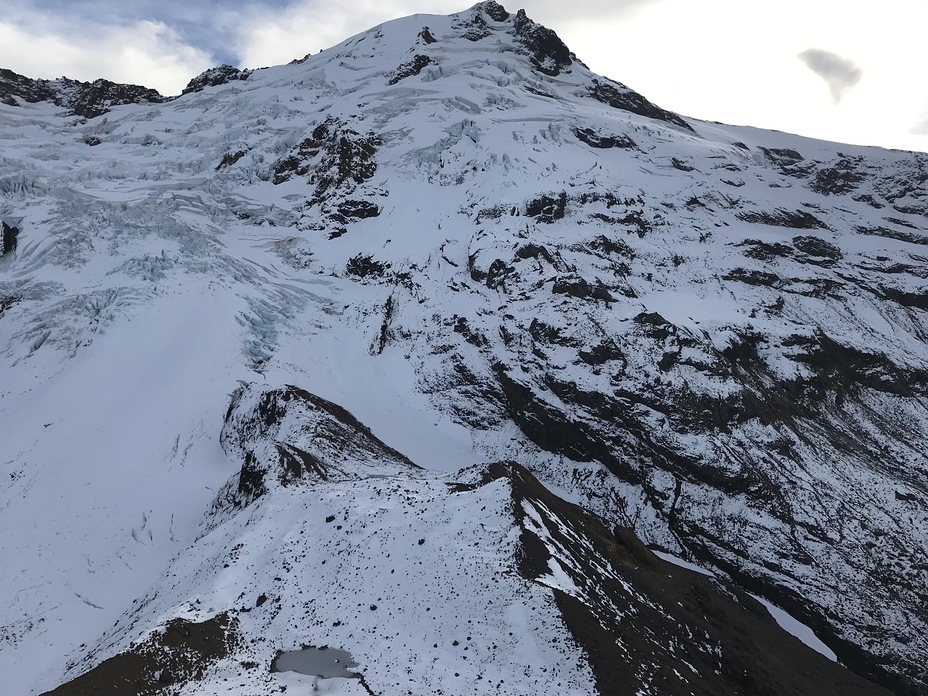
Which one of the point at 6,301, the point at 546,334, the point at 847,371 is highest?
the point at 6,301

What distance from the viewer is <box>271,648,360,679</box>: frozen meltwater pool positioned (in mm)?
15180

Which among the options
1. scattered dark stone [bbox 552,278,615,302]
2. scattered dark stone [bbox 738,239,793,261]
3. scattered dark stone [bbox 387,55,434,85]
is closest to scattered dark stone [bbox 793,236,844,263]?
scattered dark stone [bbox 738,239,793,261]

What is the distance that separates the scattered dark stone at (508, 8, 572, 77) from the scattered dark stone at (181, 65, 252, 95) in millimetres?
51198

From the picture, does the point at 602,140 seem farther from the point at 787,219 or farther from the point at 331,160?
the point at 331,160

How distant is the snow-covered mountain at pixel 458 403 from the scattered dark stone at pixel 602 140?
603mm

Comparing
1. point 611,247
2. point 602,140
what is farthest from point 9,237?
point 602,140

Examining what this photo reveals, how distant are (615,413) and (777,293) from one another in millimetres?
21109

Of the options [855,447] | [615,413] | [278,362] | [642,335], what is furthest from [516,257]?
[855,447]

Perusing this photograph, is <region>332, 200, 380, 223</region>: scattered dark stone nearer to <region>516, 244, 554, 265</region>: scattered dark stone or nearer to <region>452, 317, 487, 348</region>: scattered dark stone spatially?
<region>516, 244, 554, 265</region>: scattered dark stone

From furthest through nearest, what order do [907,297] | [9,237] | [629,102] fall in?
[629,102], [9,237], [907,297]

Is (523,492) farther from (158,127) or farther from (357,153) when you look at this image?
(158,127)

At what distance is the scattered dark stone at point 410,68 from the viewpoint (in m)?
84.4

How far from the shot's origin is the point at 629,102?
90.0 meters

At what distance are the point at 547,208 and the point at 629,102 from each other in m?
48.5
